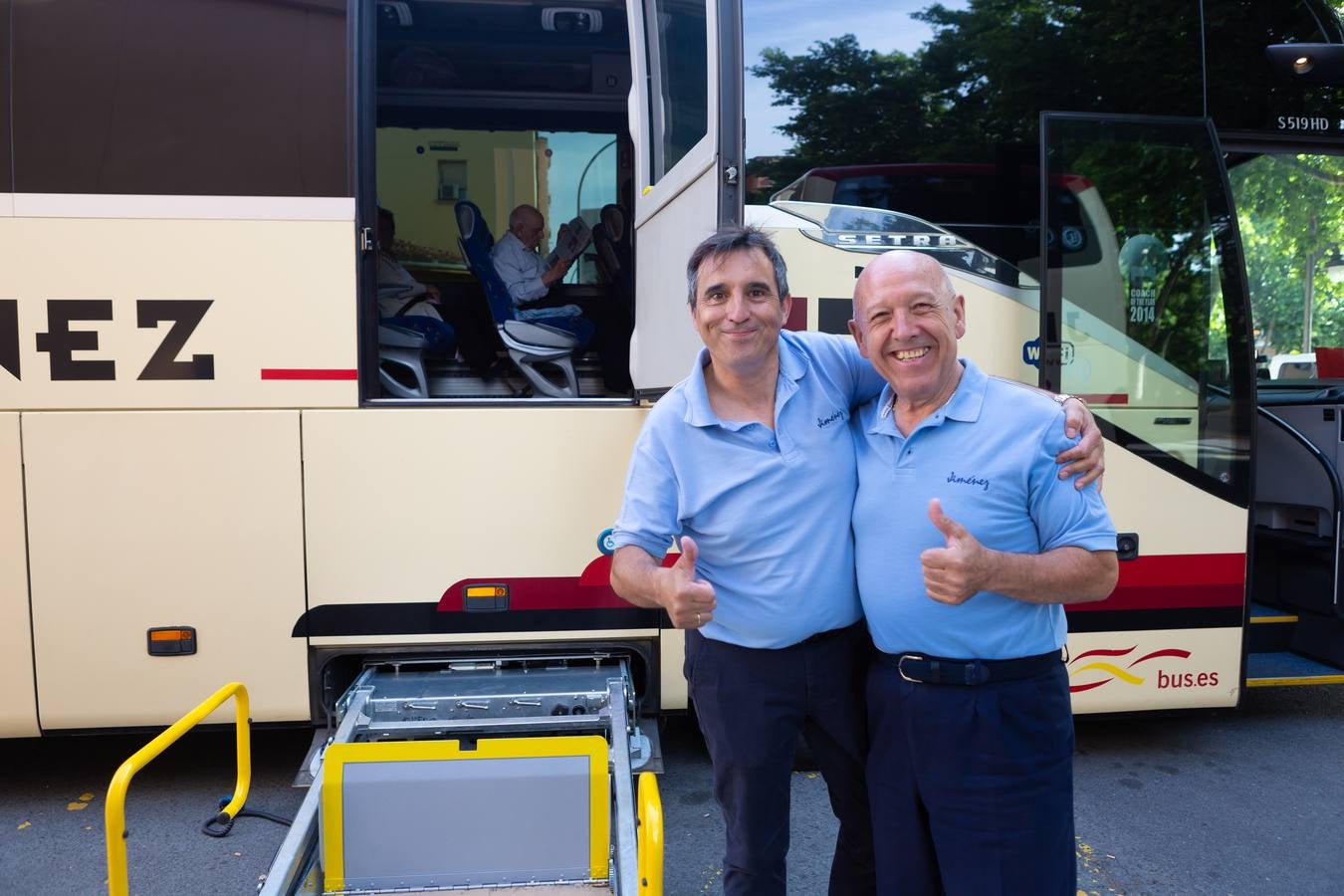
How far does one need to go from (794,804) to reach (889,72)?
8.80 ft

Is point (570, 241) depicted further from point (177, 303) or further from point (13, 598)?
point (13, 598)

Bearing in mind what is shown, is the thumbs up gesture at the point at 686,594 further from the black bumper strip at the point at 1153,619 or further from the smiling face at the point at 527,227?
the smiling face at the point at 527,227

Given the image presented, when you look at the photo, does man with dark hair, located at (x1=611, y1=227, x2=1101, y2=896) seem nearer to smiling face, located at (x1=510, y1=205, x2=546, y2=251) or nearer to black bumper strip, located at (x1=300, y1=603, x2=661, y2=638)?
black bumper strip, located at (x1=300, y1=603, x2=661, y2=638)

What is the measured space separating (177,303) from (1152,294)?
3452mm

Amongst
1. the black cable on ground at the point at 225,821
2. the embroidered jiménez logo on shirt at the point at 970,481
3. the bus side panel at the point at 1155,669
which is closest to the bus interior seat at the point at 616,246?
the bus side panel at the point at 1155,669

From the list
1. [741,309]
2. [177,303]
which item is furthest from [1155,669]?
[177,303]

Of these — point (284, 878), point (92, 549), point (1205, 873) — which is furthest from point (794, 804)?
point (92, 549)

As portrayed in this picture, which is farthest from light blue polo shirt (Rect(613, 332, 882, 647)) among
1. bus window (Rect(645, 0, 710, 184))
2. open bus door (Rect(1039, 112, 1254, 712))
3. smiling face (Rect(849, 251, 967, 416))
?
open bus door (Rect(1039, 112, 1254, 712))

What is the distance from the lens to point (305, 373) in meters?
3.31

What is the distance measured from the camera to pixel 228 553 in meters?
3.34

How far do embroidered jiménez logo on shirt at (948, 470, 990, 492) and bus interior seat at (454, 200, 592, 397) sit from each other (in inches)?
92.5

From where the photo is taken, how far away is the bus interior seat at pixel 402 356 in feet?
13.1

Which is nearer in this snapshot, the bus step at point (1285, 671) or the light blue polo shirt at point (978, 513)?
the light blue polo shirt at point (978, 513)

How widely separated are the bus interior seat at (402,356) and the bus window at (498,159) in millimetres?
12
